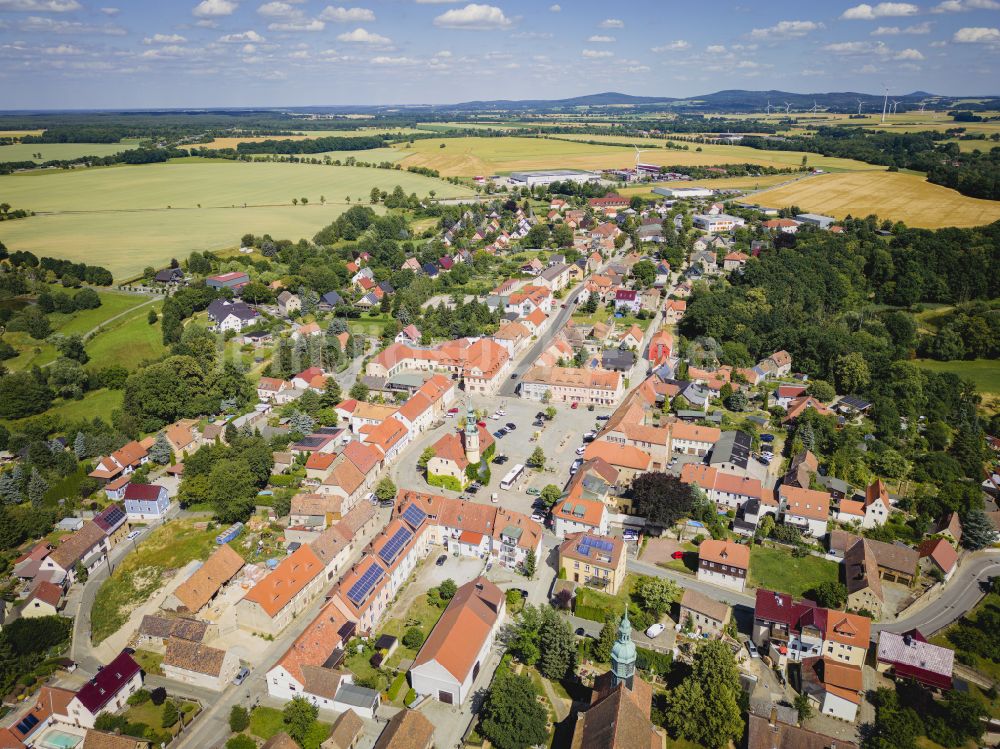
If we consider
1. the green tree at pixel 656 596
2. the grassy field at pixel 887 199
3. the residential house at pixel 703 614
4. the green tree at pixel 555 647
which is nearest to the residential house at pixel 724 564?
the green tree at pixel 656 596

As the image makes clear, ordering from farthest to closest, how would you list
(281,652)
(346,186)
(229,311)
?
(346,186), (229,311), (281,652)

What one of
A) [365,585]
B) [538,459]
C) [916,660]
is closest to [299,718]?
[365,585]

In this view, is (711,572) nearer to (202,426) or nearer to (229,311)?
(202,426)

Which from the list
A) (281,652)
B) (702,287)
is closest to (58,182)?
(702,287)

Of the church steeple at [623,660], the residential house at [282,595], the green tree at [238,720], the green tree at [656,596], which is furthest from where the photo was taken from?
the green tree at [656,596]

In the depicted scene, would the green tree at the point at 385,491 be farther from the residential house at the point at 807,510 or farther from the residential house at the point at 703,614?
the residential house at the point at 807,510

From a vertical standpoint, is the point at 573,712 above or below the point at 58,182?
below
